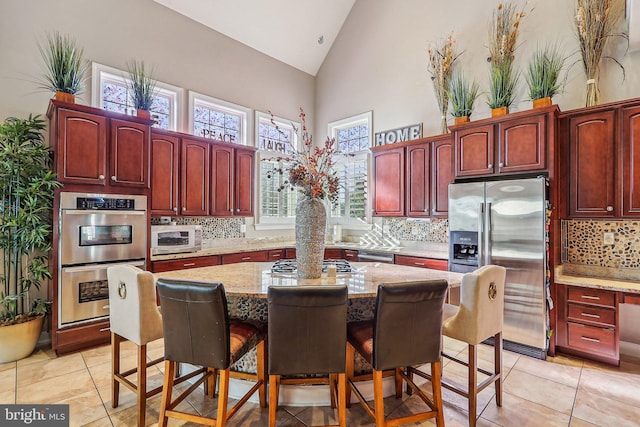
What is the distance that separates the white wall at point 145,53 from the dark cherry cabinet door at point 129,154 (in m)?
0.77

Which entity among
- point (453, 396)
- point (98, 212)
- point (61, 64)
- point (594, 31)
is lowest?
point (453, 396)

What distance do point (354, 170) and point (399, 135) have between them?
39.7 inches

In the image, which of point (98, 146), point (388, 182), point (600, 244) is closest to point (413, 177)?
point (388, 182)

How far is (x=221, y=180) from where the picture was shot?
4.60 m

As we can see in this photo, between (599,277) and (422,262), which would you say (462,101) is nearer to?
(422,262)

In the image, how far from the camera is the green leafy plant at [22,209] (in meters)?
2.92

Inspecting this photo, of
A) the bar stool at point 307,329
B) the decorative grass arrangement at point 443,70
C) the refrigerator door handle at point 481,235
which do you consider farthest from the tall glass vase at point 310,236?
the decorative grass arrangement at point 443,70

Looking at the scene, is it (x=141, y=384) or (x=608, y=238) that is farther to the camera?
(x=608, y=238)

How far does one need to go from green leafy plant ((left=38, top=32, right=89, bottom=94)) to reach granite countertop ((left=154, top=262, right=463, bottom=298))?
2294 mm

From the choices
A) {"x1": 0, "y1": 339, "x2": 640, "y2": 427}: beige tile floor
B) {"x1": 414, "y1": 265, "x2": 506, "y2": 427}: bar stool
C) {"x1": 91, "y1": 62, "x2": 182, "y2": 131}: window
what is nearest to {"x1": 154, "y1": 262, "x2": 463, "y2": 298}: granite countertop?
{"x1": 414, "y1": 265, "x2": 506, "y2": 427}: bar stool

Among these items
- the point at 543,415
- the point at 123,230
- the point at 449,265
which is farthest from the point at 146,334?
the point at 449,265

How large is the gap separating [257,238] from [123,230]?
2230 millimetres

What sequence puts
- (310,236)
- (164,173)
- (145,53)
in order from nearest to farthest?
(310,236)
(164,173)
(145,53)

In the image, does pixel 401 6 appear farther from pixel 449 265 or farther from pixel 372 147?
pixel 449 265
